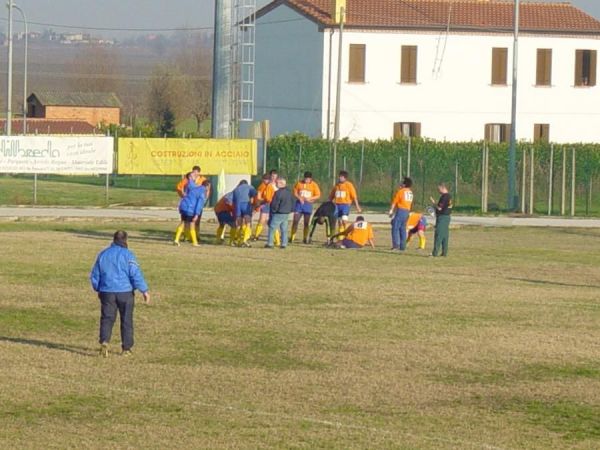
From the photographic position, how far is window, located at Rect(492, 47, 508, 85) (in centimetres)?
6838

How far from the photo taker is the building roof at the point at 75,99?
344 ft

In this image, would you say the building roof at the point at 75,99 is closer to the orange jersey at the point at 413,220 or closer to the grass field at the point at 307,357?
the orange jersey at the point at 413,220

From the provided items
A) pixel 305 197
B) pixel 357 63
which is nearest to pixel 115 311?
pixel 305 197

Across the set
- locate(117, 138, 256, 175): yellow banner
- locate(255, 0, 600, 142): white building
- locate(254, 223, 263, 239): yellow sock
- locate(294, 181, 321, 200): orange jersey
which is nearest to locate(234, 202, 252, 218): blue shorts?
locate(294, 181, 321, 200): orange jersey

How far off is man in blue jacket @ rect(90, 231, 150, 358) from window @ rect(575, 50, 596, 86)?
55.4m

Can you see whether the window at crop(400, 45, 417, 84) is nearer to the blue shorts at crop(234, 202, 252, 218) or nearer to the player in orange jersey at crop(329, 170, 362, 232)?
the player in orange jersey at crop(329, 170, 362, 232)

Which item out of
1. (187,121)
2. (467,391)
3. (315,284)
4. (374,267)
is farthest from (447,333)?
(187,121)

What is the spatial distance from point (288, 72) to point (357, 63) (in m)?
3.98

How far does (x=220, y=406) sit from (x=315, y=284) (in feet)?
36.2

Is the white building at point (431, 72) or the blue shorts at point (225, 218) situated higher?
the white building at point (431, 72)

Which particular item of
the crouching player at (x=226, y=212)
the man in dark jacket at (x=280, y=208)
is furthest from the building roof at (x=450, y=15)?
the man in dark jacket at (x=280, y=208)

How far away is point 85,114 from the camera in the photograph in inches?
4193

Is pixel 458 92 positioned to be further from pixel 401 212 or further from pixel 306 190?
pixel 401 212

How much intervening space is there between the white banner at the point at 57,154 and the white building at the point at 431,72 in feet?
67.8
